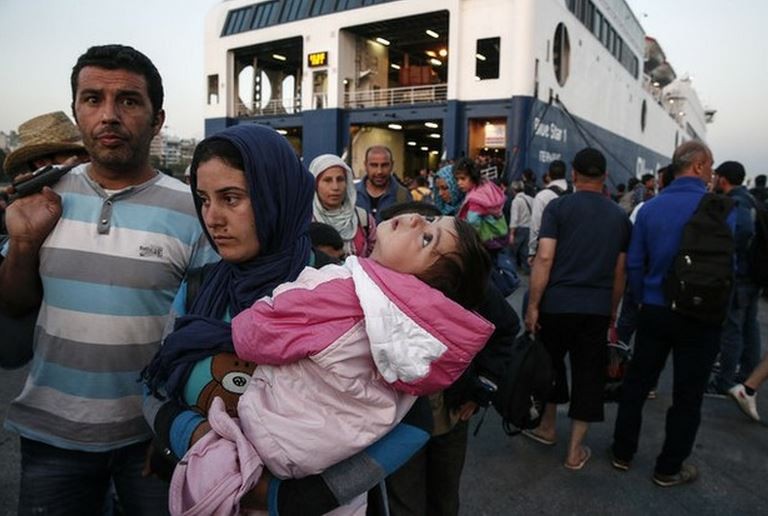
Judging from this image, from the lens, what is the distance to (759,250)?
4.63 m

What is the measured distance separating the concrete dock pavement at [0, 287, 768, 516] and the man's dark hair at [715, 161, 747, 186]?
2.24m

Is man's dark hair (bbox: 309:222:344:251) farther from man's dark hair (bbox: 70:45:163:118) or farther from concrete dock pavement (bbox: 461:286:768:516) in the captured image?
concrete dock pavement (bbox: 461:286:768:516)

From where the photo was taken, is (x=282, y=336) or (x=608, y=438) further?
(x=608, y=438)

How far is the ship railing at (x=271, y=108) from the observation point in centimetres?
2794

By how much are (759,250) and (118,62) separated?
5.30 m

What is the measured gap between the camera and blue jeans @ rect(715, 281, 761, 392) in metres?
4.73

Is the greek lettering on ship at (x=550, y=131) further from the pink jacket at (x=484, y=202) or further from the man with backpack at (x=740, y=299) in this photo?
the pink jacket at (x=484, y=202)

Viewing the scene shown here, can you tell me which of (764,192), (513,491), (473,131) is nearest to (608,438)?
(513,491)

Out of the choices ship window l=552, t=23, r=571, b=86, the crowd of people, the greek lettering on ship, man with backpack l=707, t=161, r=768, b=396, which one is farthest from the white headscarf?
ship window l=552, t=23, r=571, b=86

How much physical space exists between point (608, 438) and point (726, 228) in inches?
74.5

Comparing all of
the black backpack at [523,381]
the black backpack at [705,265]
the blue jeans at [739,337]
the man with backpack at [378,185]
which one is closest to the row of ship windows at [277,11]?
the man with backpack at [378,185]

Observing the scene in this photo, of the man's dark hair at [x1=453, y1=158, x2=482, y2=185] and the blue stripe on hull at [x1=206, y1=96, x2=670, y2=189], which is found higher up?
the blue stripe on hull at [x1=206, y1=96, x2=670, y2=189]

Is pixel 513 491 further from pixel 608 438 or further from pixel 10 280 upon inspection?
pixel 10 280

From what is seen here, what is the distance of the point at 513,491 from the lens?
3.25 metres
